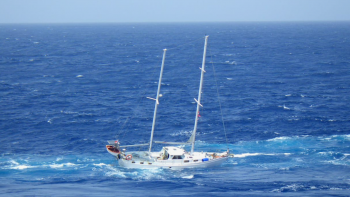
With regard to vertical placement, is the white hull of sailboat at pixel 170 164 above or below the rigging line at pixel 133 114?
below

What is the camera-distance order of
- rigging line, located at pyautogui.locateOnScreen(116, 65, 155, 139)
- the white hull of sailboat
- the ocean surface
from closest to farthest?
the ocean surface → the white hull of sailboat → rigging line, located at pyautogui.locateOnScreen(116, 65, 155, 139)

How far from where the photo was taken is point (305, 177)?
2874 inches

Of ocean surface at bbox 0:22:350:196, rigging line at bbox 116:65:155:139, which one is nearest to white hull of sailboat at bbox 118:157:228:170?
ocean surface at bbox 0:22:350:196

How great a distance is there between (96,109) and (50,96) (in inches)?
1002

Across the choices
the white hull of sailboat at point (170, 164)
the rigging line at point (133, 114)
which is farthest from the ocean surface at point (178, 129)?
the white hull of sailboat at point (170, 164)

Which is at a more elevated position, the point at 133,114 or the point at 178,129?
the point at 133,114

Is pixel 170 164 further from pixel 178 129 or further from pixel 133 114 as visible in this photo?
pixel 133 114

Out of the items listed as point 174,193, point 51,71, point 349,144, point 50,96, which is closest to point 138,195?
point 174,193

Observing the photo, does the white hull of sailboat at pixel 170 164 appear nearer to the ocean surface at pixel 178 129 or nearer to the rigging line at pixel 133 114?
the ocean surface at pixel 178 129

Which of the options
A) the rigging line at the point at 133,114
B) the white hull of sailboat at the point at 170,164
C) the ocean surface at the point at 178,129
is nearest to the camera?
the ocean surface at the point at 178,129

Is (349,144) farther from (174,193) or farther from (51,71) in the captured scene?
(51,71)

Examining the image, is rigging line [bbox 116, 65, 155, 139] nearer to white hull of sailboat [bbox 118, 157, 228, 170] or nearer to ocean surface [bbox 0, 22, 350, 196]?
ocean surface [bbox 0, 22, 350, 196]

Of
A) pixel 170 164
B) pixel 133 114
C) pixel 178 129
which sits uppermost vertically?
pixel 133 114


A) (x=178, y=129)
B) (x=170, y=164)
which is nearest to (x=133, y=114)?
(x=178, y=129)
